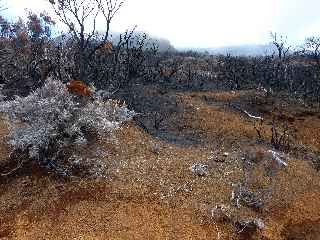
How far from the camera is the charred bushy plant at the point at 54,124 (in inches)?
402

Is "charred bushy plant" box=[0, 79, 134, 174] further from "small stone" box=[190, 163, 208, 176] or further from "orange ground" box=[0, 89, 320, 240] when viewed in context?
"small stone" box=[190, 163, 208, 176]

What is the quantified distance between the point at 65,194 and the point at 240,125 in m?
6.05

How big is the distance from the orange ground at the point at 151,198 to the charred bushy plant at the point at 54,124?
14.5 inches

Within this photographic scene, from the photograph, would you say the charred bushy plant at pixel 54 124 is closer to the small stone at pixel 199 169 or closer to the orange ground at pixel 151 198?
the orange ground at pixel 151 198

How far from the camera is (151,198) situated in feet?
32.1

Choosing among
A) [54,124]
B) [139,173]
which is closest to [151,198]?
[139,173]

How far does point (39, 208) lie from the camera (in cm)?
945

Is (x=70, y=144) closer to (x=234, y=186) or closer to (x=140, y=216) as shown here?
(x=140, y=216)

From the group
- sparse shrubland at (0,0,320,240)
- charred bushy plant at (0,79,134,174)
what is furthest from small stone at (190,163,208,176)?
charred bushy plant at (0,79,134,174)

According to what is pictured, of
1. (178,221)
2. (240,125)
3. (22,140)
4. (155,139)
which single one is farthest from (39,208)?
(240,125)

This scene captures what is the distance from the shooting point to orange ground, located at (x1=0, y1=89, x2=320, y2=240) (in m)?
9.10

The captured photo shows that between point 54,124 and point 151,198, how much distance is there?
2.39m

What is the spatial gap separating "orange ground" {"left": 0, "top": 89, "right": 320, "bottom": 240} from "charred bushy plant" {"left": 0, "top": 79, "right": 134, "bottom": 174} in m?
0.37

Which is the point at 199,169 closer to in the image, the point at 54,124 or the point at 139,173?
the point at 139,173
